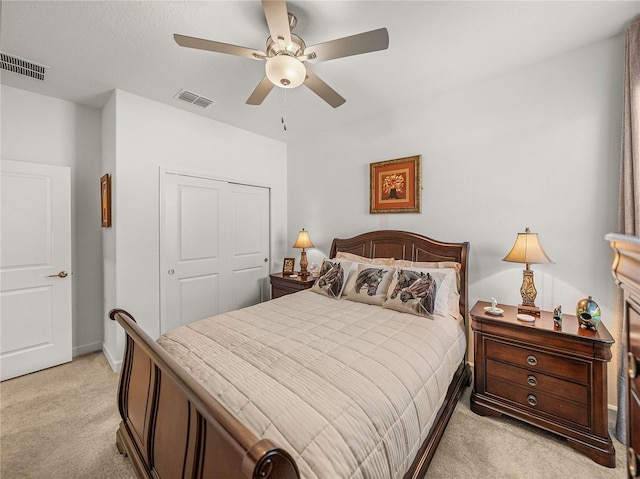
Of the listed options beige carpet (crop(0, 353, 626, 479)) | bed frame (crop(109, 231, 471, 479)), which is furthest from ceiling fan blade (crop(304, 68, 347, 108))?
beige carpet (crop(0, 353, 626, 479))

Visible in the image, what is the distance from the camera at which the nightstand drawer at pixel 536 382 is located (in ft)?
5.61

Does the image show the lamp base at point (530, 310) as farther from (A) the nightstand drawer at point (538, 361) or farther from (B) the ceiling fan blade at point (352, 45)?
(B) the ceiling fan blade at point (352, 45)

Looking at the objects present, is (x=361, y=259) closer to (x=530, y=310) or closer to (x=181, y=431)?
(x=530, y=310)

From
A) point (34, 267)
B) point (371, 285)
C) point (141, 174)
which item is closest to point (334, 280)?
point (371, 285)

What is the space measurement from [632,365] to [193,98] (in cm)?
352

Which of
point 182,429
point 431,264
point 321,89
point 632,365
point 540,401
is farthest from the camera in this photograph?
point 431,264

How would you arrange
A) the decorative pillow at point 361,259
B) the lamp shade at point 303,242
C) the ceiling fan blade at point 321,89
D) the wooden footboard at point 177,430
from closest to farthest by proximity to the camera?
the wooden footboard at point 177,430 → the ceiling fan blade at point 321,89 → the decorative pillow at point 361,259 → the lamp shade at point 303,242

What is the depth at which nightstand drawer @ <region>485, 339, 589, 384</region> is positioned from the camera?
171 cm

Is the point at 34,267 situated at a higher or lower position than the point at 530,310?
higher

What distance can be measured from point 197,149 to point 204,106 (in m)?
0.50

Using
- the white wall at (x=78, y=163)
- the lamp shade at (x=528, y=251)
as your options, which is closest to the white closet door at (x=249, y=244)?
the white wall at (x=78, y=163)

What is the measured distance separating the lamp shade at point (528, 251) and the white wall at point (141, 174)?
3274 mm

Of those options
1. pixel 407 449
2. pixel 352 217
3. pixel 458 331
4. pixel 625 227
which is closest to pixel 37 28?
pixel 352 217

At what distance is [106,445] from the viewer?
1.76m
